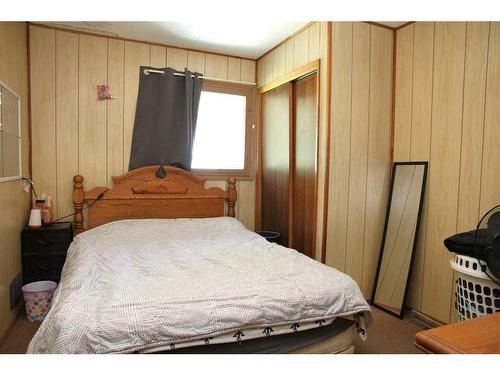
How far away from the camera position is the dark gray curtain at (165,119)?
128 inches

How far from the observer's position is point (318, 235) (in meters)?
2.79

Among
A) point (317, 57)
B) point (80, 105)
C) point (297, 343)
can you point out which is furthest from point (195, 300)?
point (80, 105)

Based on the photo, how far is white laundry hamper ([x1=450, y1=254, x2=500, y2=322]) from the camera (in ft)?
5.49

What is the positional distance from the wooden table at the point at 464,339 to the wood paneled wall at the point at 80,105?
3.03m

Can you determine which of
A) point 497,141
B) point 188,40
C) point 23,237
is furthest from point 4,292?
point 497,141

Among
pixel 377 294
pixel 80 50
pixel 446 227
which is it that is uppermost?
pixel 80 50

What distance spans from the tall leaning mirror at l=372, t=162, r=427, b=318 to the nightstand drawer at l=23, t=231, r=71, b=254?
8.73ft

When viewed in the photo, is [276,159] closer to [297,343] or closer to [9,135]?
[297,343]

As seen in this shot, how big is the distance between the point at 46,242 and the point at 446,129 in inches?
127

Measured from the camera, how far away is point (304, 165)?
3.09 metres

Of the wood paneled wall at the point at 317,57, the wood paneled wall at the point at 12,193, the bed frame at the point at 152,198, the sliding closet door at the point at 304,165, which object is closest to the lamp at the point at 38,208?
the wood paneled wall at the point at 12,193
